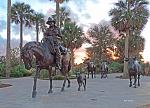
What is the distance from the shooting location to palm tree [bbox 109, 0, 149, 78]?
43031 mm

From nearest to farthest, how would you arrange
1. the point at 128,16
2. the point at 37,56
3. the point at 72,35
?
1. the point at 37,56
2. the point at 128,16
3. the point at 72,35

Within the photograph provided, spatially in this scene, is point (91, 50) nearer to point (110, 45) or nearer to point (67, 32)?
point (110, 45)

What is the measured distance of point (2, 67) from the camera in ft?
148

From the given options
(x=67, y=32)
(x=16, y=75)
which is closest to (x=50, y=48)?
(x=16, y=75)

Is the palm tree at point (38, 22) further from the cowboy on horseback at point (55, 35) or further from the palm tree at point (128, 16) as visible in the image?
the cowboy on horseback at point (55, 35)

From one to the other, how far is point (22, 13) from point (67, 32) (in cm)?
1313

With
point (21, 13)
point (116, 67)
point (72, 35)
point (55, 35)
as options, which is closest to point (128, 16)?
point (72, 35)

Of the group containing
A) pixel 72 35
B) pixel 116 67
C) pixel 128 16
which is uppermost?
pixel 128 16

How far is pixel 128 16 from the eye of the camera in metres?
43.0

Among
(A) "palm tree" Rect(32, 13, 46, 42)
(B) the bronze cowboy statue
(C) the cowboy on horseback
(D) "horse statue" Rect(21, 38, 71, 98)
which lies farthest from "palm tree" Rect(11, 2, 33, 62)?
(D) "horse statue" Rect(21, 38, 71, 98)

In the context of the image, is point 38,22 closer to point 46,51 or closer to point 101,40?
point 101,40

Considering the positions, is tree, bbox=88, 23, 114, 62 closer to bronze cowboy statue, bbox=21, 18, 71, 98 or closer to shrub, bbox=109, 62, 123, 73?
shrub, bbox=109, 62, 123, 73

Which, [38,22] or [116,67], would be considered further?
[38,22]

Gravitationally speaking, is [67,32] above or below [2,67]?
above
